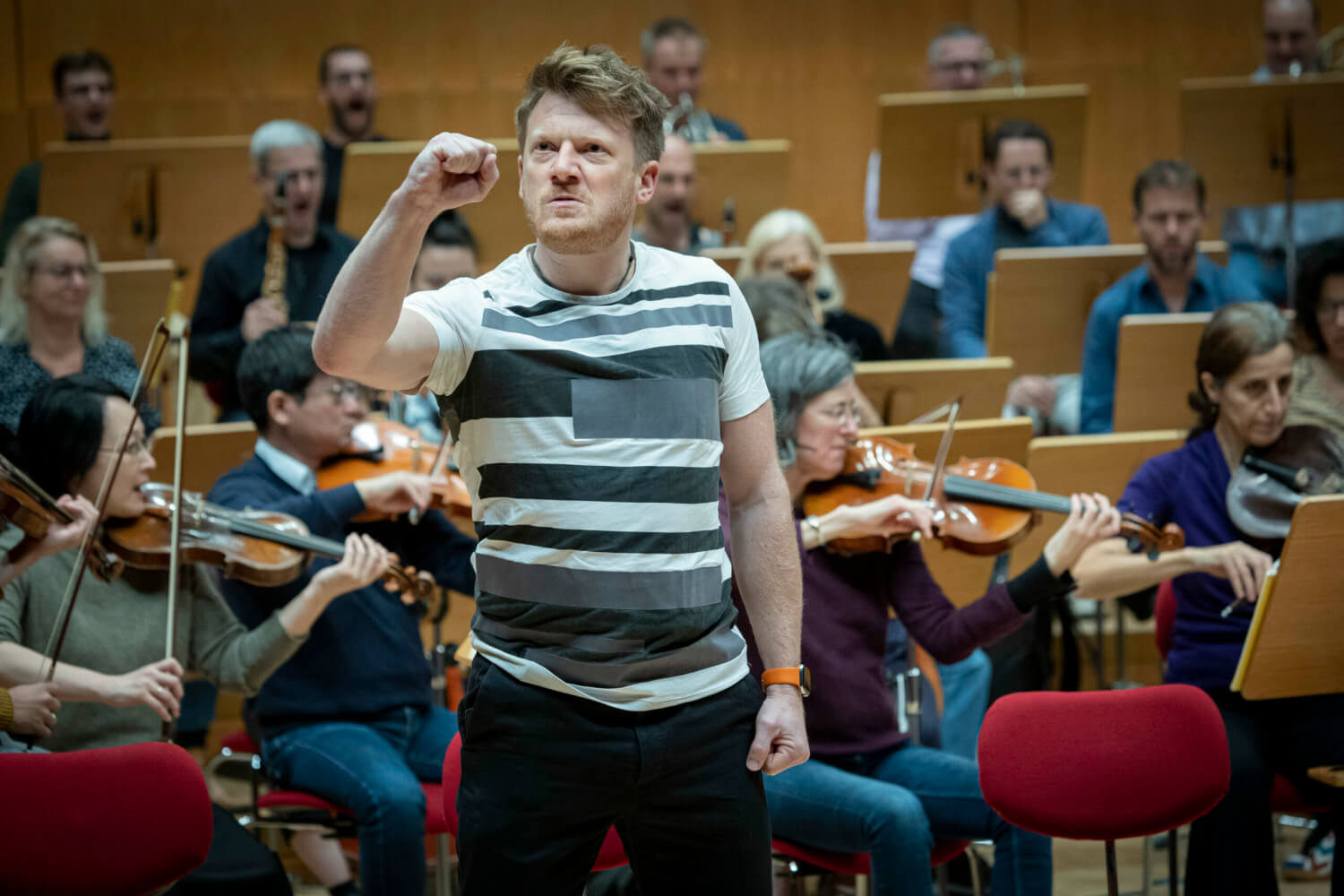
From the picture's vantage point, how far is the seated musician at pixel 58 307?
3162mm

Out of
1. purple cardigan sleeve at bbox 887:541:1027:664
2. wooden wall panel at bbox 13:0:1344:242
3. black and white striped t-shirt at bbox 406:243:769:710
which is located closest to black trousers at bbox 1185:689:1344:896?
purple cardigan sleeve at bbox 887:541:1027:664

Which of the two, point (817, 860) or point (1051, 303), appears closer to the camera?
point (817, 860)

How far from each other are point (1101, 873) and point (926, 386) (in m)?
1.14

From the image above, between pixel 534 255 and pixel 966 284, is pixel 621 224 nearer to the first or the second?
pixel 534 255

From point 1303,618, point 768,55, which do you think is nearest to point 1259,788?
point 1303,618

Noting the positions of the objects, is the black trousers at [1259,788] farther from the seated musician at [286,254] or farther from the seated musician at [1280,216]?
the seated musician at [286,254]

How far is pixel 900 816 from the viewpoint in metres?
2.18

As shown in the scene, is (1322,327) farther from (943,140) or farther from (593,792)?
(593,792)

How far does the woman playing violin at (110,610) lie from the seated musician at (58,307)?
0.78m

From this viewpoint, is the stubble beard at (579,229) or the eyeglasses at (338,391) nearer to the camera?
the stubble beard at (579,229)

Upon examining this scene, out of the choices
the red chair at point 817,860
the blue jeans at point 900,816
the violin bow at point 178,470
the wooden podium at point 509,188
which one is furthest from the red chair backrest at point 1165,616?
the wooden podium at point 509,188

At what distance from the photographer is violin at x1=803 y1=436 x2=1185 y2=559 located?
2.66 metres

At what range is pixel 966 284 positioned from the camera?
4.29 m

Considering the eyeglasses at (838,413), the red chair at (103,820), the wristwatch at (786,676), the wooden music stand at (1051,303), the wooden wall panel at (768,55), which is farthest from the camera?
the wooden wall panel at (768,55)
